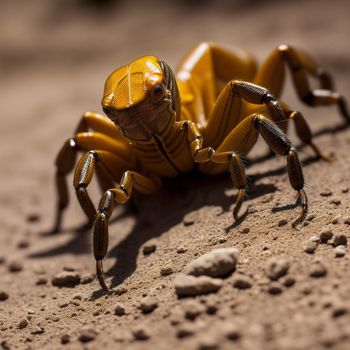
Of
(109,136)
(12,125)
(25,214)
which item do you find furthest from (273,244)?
(12,125)

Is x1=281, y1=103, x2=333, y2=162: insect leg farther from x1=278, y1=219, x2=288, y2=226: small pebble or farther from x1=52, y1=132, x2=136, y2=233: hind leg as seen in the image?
x1=52, y1=132, x2=136, y2=233: hind leg

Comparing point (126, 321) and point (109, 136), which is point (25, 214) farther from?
point (126, 321)

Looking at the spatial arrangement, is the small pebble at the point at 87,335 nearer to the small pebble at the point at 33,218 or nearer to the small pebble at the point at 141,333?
the small pebble at the point at 141,333

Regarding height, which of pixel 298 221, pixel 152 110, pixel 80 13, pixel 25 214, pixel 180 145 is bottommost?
pixel 25 214

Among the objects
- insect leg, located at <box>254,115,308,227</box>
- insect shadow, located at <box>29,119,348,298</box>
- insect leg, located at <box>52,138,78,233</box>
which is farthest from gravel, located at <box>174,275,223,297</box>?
insect leg, located at <box>52,138,78,233</box>

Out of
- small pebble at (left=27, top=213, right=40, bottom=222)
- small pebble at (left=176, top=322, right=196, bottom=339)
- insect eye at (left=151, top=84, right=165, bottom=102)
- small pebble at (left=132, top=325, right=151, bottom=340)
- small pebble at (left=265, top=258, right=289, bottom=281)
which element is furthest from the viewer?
small pebble at (left=27, top=213, right=40, bottom=222)

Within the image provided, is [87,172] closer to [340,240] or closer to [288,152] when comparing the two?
[288,152]
